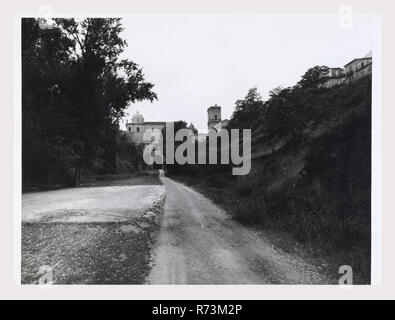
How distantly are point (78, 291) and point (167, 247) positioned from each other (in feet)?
10.8

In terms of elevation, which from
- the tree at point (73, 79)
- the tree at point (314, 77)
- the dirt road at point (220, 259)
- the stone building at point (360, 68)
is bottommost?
the dirt road at point (220, 259)

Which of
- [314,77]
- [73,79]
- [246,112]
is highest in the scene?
[314,77]

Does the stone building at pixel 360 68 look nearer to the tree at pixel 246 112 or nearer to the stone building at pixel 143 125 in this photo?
the tree at pixel 246 112

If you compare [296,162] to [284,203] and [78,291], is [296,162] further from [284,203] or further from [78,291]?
[78,291]

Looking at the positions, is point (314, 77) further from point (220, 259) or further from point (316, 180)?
point (220, 259)

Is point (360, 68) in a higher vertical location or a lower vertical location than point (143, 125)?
lower

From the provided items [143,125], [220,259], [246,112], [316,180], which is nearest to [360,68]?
[246,112]

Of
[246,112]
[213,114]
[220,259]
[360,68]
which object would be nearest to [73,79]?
[220,259]

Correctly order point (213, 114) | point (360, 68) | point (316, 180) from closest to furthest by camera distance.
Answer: point (316, 180) → point (360, 68) → point (213, 114)

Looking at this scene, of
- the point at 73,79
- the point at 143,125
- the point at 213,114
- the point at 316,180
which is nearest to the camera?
the point at 73,79

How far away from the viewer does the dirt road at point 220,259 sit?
7.09 m

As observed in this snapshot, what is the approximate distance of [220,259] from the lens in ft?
27.4

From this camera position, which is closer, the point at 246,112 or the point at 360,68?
the point at 360,68

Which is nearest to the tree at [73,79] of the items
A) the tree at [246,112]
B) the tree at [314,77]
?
the tree at [314,77]
